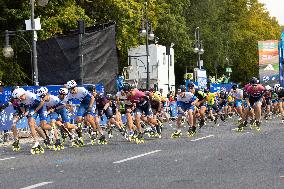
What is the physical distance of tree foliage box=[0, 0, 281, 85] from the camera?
46.2m

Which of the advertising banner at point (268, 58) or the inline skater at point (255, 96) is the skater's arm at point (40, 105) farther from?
the advertising banner at point (268, 58)

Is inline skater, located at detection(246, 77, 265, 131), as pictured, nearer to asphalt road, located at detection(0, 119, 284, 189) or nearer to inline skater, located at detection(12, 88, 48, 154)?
asphalt road, located at detection(0, 119, 284, 189)

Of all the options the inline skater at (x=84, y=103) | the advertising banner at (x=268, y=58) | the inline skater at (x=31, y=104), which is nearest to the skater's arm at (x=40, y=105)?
the inline skater at (x=31, y=104)

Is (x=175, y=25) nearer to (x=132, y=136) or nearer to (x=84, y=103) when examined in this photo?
(x=132, y=136)

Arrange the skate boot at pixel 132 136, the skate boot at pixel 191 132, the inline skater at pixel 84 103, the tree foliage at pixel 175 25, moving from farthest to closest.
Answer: the tree foliage at pixel 175 25 → the skate boot at pixel 191 132 → the skate boot at pixel 132 136 → the inline skater at pixel 84 103

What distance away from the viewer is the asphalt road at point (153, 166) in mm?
11914

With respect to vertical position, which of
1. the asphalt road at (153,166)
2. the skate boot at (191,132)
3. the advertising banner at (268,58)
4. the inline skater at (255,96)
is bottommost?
the skate boot at (191,132)

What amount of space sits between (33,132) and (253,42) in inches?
3197

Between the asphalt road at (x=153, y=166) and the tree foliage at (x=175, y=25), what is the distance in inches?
950

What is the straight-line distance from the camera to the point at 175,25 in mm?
73750

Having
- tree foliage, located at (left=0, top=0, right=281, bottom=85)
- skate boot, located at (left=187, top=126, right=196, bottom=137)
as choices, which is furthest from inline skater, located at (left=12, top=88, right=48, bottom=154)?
tree foliage, located at (left=0, top=0, right=281, bottom=85)

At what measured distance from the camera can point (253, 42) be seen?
3927 inches

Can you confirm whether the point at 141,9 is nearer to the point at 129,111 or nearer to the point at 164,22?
the point at 164,22

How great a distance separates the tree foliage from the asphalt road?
79.2 ft
